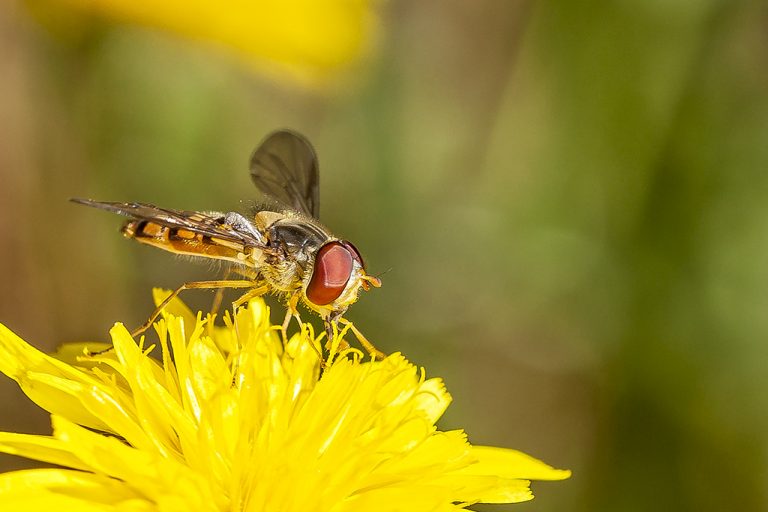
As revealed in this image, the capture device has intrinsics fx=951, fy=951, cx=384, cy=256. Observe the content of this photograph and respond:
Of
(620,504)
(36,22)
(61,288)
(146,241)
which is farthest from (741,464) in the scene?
(36,22)

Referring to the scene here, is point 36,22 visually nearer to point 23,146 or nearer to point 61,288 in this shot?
point 23,146

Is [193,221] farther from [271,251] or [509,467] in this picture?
[509,467]

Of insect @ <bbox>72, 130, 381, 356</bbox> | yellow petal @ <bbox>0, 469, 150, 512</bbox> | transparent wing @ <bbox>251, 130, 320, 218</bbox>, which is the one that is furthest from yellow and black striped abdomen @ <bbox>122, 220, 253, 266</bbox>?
yellow petal @ <bbox>0, 469, 150, 512</bbox>

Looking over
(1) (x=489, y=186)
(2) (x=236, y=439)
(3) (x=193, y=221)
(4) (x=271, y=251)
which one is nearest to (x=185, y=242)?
(3) (x=193, y=221)

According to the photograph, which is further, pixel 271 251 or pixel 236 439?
pixel 271 251

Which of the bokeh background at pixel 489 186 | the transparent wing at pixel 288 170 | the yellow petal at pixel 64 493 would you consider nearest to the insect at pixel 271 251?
the transparent wing at pixel 288 170

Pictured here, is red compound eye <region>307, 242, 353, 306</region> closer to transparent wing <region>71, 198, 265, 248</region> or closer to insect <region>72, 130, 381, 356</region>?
insect <region>72, 130, 381, 356</region>

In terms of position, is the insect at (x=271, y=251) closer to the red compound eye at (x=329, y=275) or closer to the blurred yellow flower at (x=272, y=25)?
the red compound eye at (x=329, y=275)
